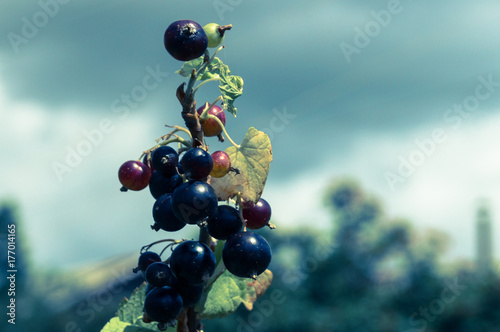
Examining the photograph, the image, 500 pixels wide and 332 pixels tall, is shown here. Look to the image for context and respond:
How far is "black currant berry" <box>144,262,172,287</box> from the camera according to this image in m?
0.96

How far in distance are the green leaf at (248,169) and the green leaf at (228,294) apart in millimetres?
189

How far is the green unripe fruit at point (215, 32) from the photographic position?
0.99 m

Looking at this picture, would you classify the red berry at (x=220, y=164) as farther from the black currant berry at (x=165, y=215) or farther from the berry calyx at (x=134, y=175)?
the berry calyx at (x=134, y=175)

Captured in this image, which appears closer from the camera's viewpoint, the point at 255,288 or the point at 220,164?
the point at 220,164

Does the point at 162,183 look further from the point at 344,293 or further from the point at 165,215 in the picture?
the point at 344,293

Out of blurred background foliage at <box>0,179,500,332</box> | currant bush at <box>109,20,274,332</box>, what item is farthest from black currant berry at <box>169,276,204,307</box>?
blurred background foliage at <box>0,179,500,332</box>

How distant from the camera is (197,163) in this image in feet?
2.95

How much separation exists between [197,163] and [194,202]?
6 cm

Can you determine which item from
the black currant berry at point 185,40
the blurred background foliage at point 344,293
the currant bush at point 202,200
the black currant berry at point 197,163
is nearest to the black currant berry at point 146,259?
the currant bush at point 202,200

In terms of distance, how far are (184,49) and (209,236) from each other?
34cm

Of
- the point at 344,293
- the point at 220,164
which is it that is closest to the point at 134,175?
the point at 220,164

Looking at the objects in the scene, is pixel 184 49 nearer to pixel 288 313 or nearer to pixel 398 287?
pixel 288 313

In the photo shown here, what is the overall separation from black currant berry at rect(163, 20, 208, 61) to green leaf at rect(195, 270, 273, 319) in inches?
17.2

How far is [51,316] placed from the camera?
7.74 metres
